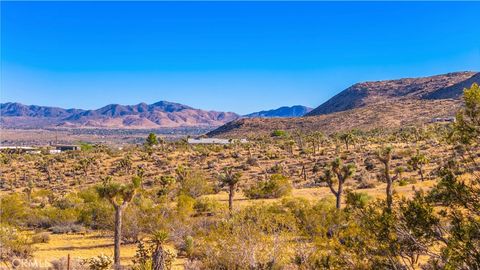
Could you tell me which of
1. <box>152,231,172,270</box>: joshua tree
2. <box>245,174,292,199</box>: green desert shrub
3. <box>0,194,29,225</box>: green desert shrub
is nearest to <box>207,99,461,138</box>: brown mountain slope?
<box>245,174,292,199</box>: green desert shrub

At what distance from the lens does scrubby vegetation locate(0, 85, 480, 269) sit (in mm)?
10836

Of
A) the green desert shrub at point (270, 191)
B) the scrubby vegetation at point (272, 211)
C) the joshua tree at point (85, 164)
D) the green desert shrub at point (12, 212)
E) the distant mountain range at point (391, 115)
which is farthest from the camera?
the distant mountain range at point (391, 115)

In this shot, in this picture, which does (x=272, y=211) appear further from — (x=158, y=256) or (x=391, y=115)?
(x=391, y=115)

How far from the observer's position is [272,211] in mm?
30016

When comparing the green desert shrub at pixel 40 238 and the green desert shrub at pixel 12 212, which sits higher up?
the green desert shrub at pixel 12 212

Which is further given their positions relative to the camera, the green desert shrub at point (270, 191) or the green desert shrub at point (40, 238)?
the green desert shrub at point (270, 191)

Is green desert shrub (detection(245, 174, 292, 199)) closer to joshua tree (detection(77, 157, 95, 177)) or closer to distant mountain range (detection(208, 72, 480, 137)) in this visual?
joshua tree (detection(77, 157, 95, 177))

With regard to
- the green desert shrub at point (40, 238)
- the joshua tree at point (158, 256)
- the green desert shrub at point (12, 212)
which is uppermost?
the joshua tree at point (158, 256)

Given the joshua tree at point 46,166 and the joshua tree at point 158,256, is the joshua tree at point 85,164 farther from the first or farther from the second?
the joshua tree at point 158,256

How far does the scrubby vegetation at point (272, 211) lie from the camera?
35.6 ft

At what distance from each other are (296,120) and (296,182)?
398 ft

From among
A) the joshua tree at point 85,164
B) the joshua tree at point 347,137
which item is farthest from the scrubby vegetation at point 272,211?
the joshua tree at point 347,137

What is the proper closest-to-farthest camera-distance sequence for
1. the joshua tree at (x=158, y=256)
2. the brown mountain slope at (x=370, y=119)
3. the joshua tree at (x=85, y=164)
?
the joshua tree at (x=158, y=256) → the joshua tree at (x=85, y=164) → the brown mountain slope at (x=370, y=119)

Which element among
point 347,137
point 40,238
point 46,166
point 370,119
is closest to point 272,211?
point 40,238
